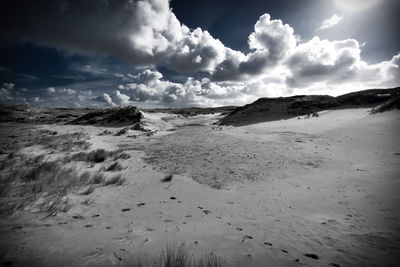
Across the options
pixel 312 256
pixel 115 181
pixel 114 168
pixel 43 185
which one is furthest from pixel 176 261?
pixel 114 168

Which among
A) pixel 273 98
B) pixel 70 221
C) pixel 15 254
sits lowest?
pixel 70 221

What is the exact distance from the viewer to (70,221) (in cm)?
305

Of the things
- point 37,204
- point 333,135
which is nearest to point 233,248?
point 37,204

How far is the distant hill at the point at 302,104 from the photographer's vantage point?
65.6 ft

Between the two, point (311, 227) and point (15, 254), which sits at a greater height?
point (15, 254)

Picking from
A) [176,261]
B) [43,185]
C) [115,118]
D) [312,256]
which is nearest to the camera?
[176,261]

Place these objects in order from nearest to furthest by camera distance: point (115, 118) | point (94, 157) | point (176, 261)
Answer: point (176, 261)
point (94, 157)
point (115, 118)

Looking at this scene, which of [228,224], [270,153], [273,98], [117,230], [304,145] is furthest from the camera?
[273,98]

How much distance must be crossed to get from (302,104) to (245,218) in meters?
24.8

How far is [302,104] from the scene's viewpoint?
23.9 m

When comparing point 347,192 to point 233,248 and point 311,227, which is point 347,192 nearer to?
point 311,227

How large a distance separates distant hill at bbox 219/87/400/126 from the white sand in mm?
17156

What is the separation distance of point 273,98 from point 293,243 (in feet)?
92.5

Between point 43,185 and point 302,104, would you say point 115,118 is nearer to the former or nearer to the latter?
point 43,185
